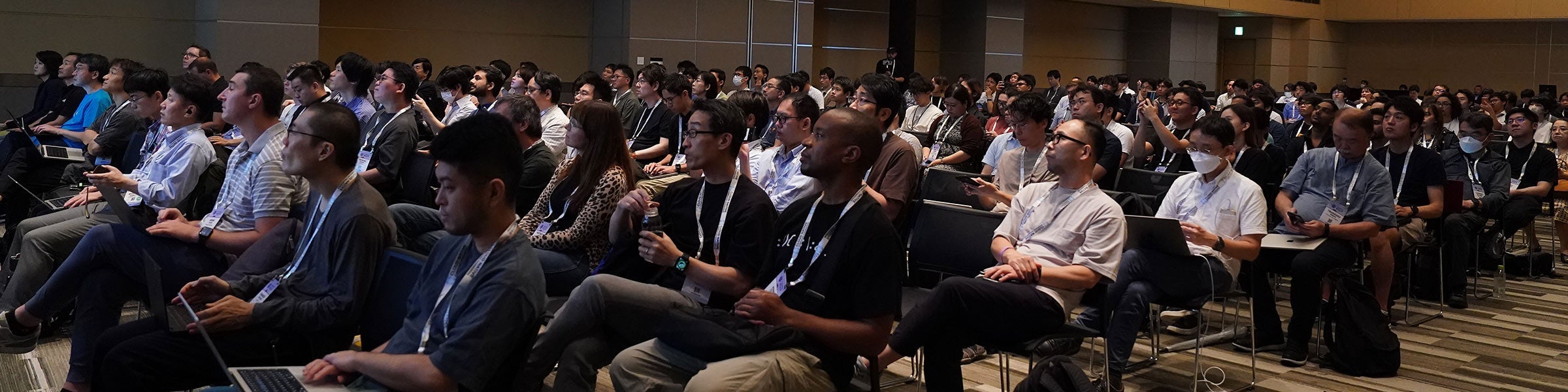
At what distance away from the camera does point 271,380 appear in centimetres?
262

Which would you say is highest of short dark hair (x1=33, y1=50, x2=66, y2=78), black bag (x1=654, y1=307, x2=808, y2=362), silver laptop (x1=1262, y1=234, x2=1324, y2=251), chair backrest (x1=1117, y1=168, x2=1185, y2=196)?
short dark hair (x1=33, y1=50, x2=66, y2=78)

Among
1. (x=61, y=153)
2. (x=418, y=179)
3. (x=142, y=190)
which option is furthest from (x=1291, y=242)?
(x=61, y=153)

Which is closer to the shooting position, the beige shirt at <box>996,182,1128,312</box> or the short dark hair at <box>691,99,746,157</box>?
the short dark hair at <box>691,99,746,157</box>

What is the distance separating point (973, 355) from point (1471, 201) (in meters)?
3.67

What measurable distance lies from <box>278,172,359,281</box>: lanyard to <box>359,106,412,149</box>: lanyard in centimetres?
256

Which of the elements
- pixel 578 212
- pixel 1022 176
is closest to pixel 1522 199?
pixel 1022 176

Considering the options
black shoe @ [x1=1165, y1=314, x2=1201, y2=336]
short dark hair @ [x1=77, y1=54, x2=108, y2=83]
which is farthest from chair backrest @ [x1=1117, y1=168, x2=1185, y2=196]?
short dark hair @ [x1=77, y1=54, x2=108, y2=83]

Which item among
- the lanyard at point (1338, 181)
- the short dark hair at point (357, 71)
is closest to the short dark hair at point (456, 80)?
the short dark hair at point (357, 71)

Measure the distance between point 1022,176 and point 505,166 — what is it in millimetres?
3517

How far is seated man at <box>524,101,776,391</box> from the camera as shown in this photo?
10.9 ft

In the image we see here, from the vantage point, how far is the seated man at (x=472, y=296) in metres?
2.43

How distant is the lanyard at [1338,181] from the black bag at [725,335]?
11.9 ft

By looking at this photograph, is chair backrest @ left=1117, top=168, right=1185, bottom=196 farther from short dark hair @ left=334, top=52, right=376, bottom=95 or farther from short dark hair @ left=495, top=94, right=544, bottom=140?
short dark hair @ left=334, top=52, right=376, bottom=95

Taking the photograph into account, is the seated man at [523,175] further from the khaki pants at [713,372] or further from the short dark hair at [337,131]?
the khaki pants at [713,372]
